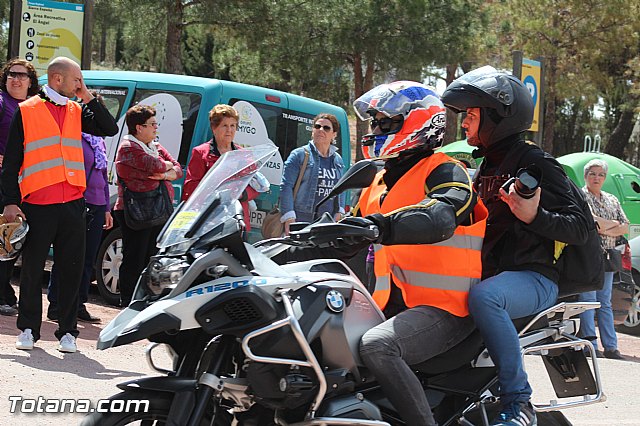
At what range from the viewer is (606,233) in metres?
10.0

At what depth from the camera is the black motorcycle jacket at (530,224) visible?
172 inches

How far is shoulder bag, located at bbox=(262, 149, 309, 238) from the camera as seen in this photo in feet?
30.3

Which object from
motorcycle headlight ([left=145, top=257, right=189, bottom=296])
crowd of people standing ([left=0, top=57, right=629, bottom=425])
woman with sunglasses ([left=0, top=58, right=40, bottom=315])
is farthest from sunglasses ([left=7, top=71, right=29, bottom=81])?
motorcycle headlight ([left=145, top=257, right=189, bottom=296])

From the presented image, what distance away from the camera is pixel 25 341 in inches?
275

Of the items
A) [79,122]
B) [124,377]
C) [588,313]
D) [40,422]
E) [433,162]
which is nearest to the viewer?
[433,162]

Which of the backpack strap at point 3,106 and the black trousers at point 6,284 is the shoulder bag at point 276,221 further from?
the backpack strap at point 3,106

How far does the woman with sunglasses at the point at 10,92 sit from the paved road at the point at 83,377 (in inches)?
18.6

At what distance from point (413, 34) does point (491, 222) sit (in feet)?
54.6

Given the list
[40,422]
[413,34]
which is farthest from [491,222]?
[413,34]

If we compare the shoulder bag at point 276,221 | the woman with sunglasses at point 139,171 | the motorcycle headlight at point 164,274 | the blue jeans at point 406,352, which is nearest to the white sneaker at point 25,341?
the woman with sunglasses at point 139,171

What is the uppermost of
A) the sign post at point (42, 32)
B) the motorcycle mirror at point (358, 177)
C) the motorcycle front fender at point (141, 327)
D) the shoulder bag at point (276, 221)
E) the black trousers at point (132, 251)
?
the sign post at point (42, 32)

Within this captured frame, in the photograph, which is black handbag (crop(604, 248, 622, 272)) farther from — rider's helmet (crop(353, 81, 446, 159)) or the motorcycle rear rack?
rider's helmet (crop(353, 81, 446, 159))

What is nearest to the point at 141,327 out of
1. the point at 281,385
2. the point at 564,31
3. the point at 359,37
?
the point at 281,385

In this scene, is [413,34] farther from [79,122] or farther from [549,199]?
[549,199]
